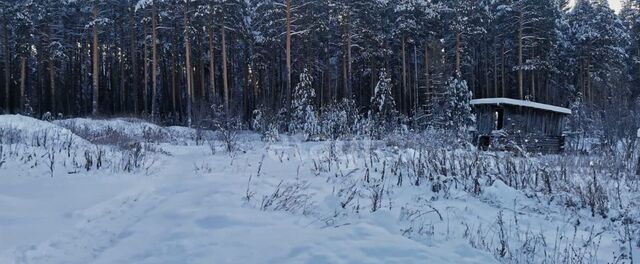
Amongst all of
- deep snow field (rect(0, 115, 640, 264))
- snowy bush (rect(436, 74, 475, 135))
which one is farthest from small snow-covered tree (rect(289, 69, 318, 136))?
deep snow field (rect(0, 115, 640, 264))

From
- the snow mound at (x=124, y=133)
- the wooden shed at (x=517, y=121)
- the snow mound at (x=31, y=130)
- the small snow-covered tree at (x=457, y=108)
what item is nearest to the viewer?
the snow mound at (x=31, y=130)

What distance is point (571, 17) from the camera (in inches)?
1559

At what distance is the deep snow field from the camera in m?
3.59

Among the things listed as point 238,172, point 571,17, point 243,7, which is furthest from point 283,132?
point 571,17

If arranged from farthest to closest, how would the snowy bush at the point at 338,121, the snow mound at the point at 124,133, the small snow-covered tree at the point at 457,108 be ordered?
the small snow-covered tree at the point at 457,108 → the snowy bush at the point at 338,121 → the snow mound at the point at 124,133

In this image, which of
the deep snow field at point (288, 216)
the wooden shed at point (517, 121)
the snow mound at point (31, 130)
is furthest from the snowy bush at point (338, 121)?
Result: the snow mound at point (31, 130)

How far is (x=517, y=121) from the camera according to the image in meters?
20.6

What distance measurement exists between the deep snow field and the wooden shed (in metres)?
12.6

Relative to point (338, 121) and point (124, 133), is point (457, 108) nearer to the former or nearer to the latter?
point (338, 121)

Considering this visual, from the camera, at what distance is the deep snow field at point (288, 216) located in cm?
359

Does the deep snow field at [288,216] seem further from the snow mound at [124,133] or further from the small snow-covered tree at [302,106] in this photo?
the small snow-covered tree at [302,106]

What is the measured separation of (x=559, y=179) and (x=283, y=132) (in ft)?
53.0

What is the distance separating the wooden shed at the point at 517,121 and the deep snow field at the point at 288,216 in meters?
12.6

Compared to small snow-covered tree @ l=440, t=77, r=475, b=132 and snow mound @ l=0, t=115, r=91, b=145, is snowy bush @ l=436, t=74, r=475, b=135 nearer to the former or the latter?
small snow-covered tree @ l=440, t=77, r=475, b=132
